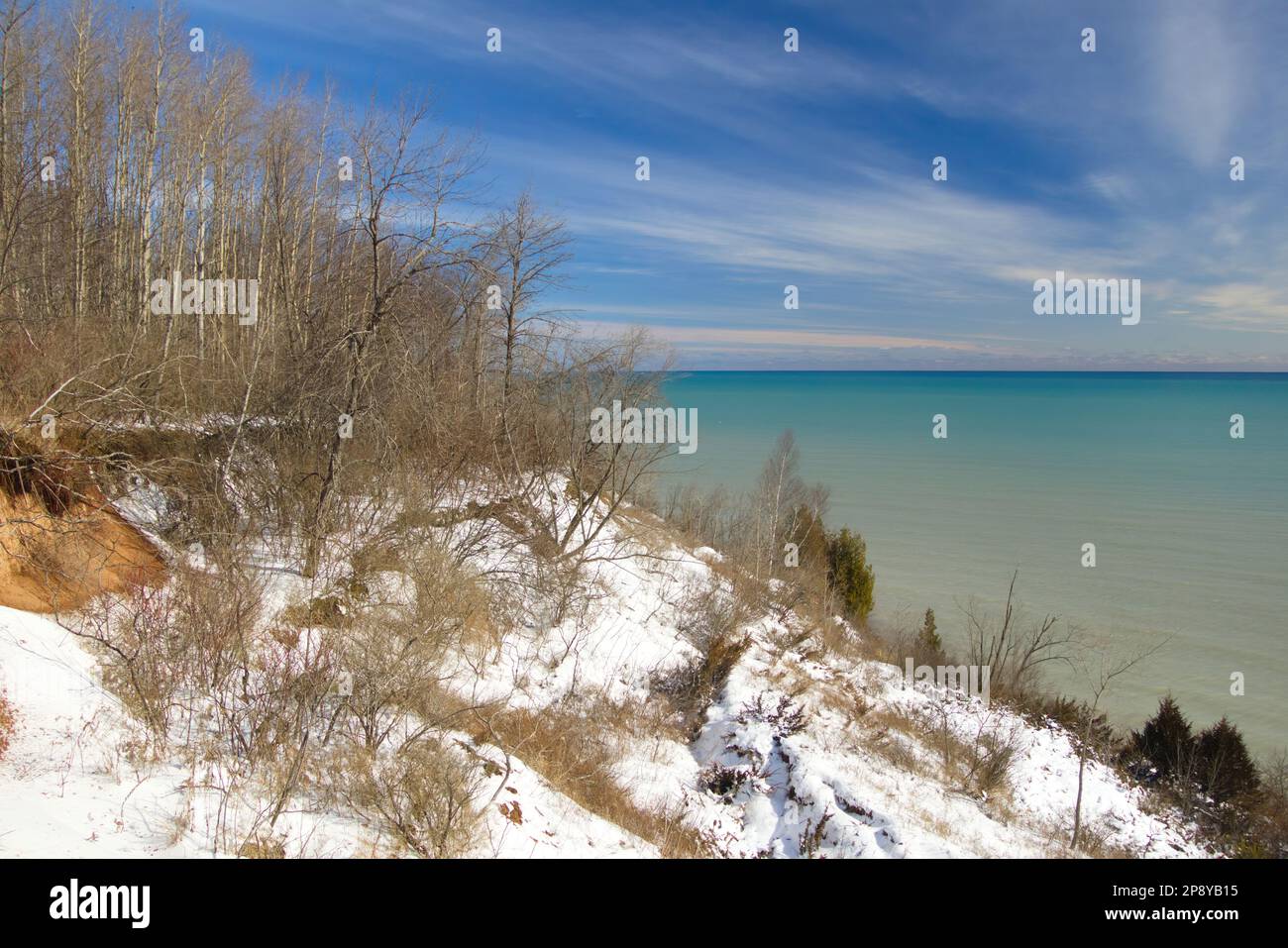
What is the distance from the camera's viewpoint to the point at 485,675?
45.1ft

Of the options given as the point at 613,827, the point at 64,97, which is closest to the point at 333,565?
the point at 613,827

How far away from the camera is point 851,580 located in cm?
3294

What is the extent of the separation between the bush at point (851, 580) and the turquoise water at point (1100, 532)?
1.99 meters

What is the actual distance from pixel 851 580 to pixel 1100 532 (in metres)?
23.0

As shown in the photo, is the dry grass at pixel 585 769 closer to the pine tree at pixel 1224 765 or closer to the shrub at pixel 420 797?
the shrub at pixel 420 797

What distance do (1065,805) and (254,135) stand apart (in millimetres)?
35228

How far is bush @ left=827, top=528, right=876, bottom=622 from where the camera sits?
107 ft

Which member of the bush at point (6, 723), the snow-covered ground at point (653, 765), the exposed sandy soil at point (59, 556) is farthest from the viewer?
the exposed sandy soil at point (59, 556)

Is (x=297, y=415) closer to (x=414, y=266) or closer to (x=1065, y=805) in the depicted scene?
(x=414, y=266)

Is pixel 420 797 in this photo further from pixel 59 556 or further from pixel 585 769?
pixel 59 556

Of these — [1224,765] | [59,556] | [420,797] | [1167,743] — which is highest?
[59,556]

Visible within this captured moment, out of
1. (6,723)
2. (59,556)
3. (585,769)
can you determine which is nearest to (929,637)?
(585,769)

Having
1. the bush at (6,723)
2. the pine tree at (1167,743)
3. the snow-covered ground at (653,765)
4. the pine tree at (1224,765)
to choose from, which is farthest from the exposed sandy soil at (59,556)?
the pine tree at (1224,765)

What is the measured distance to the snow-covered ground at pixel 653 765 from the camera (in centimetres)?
668
